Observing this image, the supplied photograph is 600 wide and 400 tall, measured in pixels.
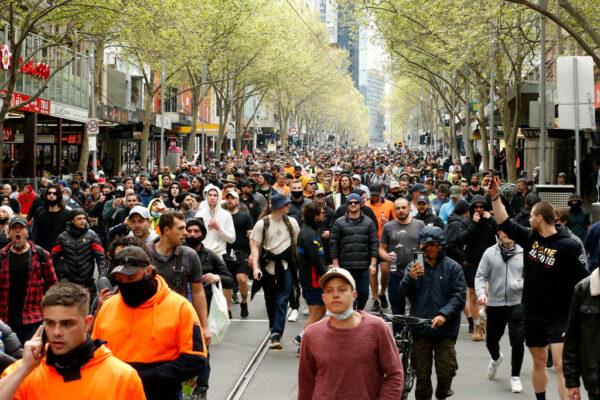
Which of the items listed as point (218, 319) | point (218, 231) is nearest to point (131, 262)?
point (218, 319)

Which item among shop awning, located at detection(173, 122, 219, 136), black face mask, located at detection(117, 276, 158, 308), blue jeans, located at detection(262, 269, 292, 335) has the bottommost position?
blue jeans, located at detection(262, 269, 292, 335)

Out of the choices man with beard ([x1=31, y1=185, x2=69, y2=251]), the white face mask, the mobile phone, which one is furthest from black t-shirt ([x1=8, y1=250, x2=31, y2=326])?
the white face mask

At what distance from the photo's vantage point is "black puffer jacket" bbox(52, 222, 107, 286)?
1071cm

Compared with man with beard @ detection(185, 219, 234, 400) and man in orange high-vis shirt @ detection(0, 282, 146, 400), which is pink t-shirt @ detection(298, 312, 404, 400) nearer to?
man in orange high-vis shirt @ detection(0, 282, 146, 400)

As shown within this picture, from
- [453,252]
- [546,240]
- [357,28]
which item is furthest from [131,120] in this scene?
[546,240]

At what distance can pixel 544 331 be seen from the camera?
8109 millimetres

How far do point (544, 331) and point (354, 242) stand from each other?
14.4 ft

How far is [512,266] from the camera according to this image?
32.2 ft

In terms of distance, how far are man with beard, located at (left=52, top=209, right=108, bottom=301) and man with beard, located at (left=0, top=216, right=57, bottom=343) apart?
127cm

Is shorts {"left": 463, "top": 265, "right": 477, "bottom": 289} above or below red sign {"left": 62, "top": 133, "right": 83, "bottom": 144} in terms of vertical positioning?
below

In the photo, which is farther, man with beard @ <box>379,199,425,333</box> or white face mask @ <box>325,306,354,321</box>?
man with beard @ <box>379,199,425,333</box>

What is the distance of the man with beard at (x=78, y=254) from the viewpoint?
35.2 feet

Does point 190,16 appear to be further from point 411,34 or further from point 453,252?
point 453,252

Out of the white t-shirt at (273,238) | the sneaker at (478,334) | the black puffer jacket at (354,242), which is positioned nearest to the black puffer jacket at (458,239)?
the sneaker at (478,334)
